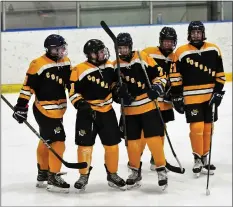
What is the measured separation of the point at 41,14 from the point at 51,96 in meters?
4.72

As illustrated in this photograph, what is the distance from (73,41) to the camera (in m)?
6.92

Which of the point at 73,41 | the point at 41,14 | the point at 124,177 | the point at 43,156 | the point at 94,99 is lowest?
the point at 124,177

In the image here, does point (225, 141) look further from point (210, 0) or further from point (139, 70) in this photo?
point (210, 0)

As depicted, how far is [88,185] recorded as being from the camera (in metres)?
3.09

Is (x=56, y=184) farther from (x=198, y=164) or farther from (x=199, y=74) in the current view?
(x=199, y=74)

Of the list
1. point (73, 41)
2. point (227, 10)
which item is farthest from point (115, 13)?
point (227, 10)

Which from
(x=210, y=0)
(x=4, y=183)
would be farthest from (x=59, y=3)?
(x=4, y=183)

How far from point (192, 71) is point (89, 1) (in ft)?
15.1

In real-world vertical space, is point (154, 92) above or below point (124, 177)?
above

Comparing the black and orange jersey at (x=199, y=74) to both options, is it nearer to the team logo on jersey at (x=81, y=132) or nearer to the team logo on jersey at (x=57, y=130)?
the team logo on jersey at (x=81, y=132)

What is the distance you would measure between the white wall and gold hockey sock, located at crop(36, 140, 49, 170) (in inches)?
153

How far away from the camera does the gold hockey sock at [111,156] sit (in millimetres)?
2883

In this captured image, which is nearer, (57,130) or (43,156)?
(57,130)

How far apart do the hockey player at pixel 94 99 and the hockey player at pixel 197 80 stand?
54cm
